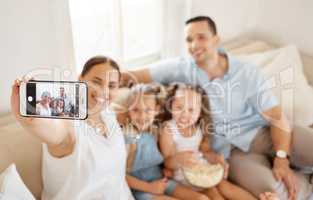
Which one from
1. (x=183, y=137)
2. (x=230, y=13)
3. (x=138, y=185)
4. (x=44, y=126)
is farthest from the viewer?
(x=230, y=13)

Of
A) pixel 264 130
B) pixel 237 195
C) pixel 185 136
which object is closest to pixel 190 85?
pixel 185 136

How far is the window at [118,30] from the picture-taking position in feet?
5.67

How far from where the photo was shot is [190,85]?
1.70 metres

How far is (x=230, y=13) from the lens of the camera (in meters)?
2.28

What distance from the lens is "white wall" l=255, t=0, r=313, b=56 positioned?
222 cm

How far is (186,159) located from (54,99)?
0.62m

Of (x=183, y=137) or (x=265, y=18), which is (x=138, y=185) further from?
(x=265, y=18)

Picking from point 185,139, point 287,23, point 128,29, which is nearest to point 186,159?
point 185,139

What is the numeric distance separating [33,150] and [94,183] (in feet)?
0.80

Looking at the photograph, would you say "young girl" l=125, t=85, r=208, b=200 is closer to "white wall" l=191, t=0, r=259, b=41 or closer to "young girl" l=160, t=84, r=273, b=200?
"young girl" l=160, t=84, r=273, b=200

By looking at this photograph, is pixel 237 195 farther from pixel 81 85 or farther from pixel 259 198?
pixel 81 85

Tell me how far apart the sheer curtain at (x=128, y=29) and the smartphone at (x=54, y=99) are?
63 cm

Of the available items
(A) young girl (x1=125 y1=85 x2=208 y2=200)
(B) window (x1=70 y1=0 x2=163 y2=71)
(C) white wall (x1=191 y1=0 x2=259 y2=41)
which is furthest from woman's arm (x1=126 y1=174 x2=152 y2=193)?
(C) white wall (x1=191 y1=0 x2=259 y2=41)

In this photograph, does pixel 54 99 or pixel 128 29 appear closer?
pixel 54 99
